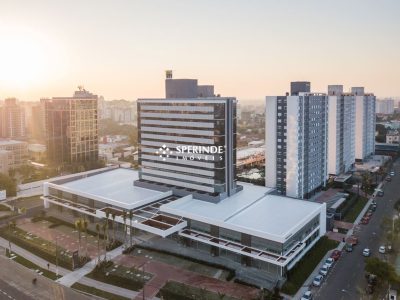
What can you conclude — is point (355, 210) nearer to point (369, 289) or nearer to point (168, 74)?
point (369, 289)

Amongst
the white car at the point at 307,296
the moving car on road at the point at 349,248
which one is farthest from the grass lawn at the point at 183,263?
the moving car on road at the point at 349,248

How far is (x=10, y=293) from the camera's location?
5028 cm

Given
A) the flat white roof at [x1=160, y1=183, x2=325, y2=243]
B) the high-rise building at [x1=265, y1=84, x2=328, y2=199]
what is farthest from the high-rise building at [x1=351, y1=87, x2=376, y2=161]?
the flat white roof at [x1=160, y1=183, x2=325, y2=243]

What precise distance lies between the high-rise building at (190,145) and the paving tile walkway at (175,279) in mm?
16256

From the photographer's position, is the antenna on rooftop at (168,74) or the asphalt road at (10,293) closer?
the asphalt road at (10,293)

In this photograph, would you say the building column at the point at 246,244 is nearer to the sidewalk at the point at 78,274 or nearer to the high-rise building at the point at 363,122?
the sidewalk at the point at 78,274

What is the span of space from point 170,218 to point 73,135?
71592mm

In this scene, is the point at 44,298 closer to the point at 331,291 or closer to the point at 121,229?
the point at 121,229

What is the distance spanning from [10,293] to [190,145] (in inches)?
1426

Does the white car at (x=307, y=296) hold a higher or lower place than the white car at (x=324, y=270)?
lower

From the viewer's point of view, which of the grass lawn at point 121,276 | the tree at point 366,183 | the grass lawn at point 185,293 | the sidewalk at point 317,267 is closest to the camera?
the grass lawn at point 185,293

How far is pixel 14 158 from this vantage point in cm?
12962

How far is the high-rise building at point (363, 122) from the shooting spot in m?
131

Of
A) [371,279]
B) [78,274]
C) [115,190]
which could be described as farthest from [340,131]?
[78,274]
